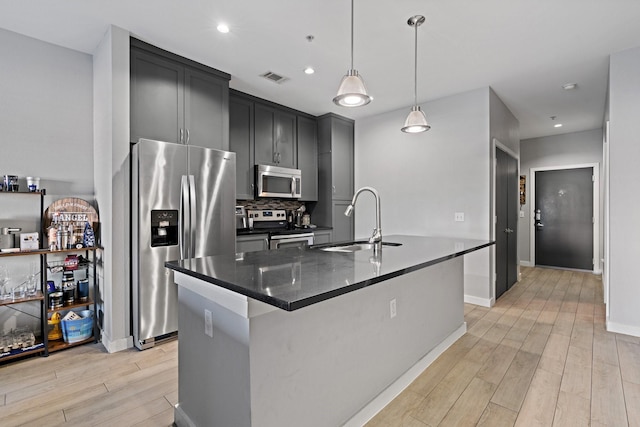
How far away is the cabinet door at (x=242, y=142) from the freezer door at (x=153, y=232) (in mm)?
1306

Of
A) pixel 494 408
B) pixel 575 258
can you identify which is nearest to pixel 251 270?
pixel 494 408

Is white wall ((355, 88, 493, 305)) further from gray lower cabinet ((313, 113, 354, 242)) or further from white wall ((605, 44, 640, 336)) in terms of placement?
white wall ((605, 44, 640, 336))

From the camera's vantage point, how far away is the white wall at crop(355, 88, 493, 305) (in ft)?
13.0

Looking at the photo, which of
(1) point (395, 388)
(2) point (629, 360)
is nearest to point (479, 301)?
(2) point (629, 360)

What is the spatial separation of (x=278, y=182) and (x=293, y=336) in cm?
326

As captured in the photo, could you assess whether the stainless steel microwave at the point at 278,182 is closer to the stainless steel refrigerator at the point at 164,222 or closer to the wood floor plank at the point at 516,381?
the stainless steel refrigerator at the point at 164,222

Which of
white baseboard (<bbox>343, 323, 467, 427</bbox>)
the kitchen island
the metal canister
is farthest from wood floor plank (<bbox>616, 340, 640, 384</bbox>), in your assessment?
the metal canister

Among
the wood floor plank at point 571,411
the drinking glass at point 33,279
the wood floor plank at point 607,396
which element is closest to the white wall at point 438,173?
the wood floor plank at point 607,396

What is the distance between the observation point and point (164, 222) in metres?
2.79

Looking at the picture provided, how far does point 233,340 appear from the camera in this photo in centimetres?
134

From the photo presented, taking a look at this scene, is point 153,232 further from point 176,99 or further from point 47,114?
point 47,114

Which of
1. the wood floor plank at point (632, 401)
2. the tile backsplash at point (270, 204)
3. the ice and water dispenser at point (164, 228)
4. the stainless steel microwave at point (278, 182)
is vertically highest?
the stainless steel microwave at point (278, 182)

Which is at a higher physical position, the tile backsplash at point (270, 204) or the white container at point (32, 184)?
the white container at point (32, 184)

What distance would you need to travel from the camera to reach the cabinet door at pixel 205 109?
3.23 metres
